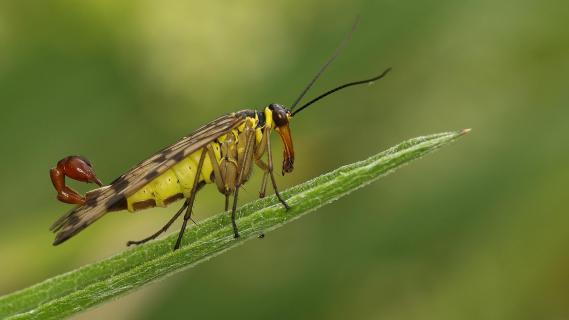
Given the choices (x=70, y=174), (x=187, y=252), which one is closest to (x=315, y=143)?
(x=70, y=174)

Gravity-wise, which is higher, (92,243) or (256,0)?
(256,0)

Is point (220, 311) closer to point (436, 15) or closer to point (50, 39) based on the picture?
point (50, 39)

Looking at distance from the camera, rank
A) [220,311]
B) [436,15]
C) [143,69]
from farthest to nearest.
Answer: [436,15]
[143,69]
[220,311]

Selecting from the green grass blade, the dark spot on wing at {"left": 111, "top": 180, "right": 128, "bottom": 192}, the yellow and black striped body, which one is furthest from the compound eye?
the green grass blade

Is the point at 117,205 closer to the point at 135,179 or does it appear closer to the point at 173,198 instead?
the point at 135,179

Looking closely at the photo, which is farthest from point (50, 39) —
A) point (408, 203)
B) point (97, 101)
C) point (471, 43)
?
point (471, 43)

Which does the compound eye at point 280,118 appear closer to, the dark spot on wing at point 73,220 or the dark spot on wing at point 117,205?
the dark spot on wing at point 117,205

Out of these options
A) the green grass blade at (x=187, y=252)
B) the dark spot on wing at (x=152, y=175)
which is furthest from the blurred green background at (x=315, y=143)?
the green grass blade at (x=187, y=252)
